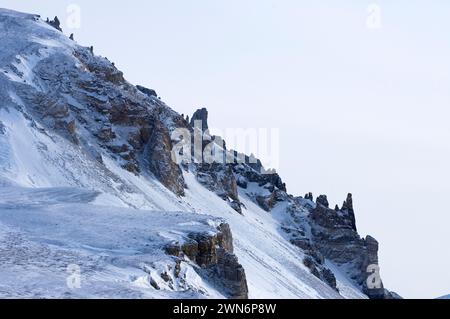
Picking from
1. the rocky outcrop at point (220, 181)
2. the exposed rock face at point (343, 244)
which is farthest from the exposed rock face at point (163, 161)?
the exposed rock face at point (343, 244)

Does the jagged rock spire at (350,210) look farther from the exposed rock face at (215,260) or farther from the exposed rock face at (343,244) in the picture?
the exposed rock face at (215,260)

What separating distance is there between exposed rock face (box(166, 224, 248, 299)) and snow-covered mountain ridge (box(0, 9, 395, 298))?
0.07m

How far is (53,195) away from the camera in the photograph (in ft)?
171

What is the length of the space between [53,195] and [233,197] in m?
56.4

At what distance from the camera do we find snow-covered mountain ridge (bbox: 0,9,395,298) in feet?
108

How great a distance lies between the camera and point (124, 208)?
48000 millimetres

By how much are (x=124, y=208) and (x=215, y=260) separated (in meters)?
10.2

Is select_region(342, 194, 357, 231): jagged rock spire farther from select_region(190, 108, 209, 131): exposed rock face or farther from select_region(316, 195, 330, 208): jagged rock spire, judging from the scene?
select_region(190, 108, 209, 131): exposed rock face

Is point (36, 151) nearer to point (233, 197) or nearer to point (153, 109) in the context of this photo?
point (153, 109)

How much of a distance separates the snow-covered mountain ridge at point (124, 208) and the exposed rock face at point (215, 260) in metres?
0.07

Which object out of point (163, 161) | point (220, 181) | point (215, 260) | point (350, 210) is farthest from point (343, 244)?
point (215, 260)

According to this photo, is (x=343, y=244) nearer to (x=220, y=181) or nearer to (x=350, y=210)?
(x=350, y=210)

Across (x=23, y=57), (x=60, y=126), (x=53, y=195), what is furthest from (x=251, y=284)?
(x=23, y=57)

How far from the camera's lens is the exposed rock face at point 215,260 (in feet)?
124
